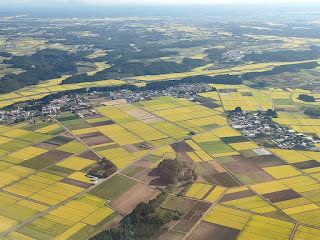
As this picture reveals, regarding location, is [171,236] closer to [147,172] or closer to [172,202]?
[172,202]

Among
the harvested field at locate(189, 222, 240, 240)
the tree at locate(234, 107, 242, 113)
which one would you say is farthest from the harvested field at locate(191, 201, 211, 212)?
the tree at locate(234, 107, 242, 113)

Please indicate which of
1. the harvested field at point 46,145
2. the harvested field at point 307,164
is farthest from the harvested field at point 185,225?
the harvested field at point 46,145

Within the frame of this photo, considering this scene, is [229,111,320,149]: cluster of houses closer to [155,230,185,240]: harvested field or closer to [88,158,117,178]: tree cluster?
[88,158,117,178]: tree cluster

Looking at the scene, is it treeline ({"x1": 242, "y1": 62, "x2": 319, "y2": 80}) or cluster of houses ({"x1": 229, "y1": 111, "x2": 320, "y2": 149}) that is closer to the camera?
cluster of houses ({"x1": 229, "y1": 111, "x2": 320, "y2": 149})

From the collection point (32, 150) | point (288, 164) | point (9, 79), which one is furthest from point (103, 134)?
point (9, 79)

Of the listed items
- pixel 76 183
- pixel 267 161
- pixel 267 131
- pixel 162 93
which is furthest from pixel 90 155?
pixel 162 93
